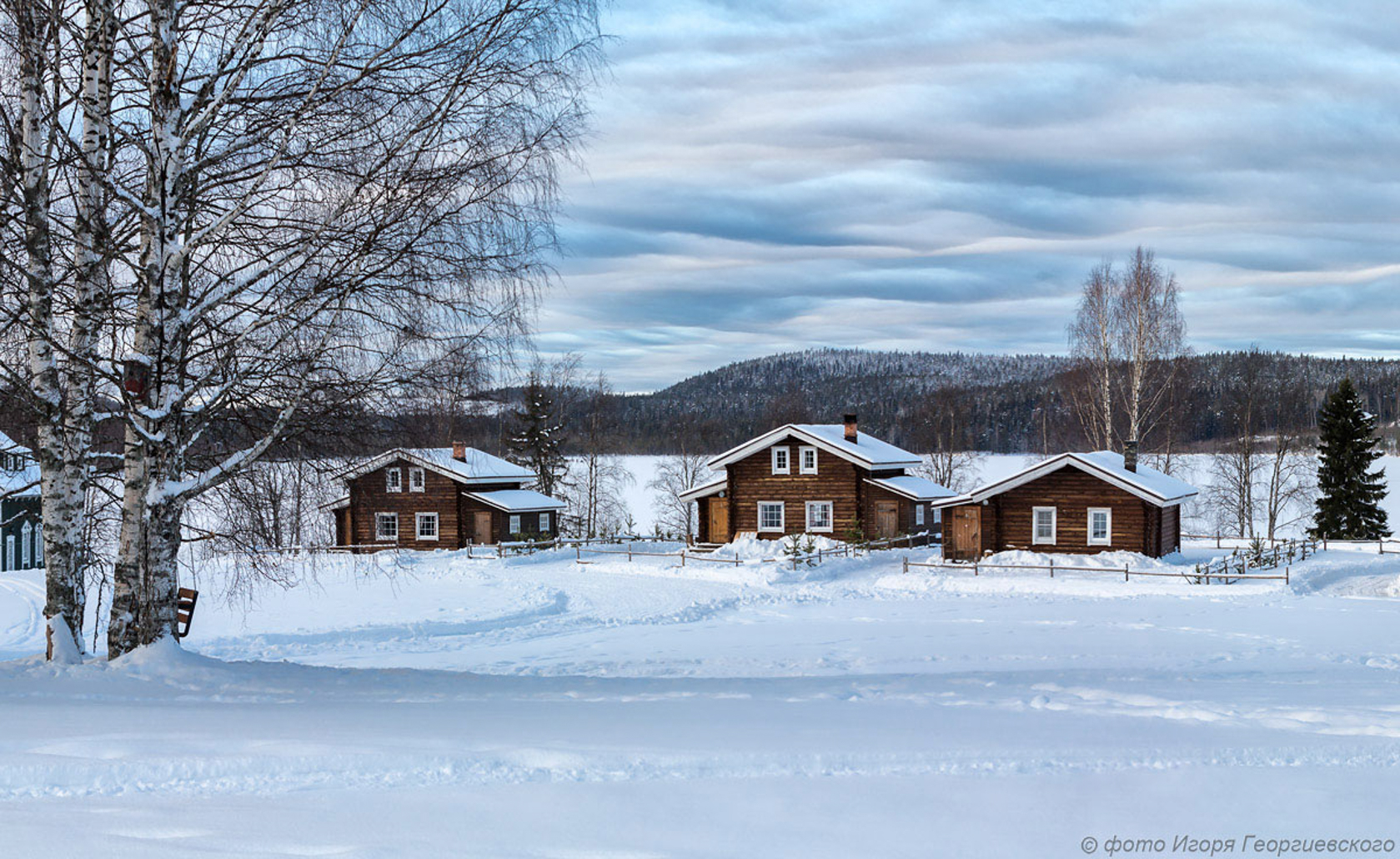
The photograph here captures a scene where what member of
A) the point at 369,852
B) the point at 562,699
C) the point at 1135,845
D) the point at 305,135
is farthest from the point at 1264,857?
the point at 305,135

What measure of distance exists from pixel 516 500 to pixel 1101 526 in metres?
26.2

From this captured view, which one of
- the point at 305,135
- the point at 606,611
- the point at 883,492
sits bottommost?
the point at 606,611

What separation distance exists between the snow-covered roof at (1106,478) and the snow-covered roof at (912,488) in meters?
5.81

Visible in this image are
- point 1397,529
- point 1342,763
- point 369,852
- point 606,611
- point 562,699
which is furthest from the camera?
point 1397,529

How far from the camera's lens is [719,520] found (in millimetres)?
48250

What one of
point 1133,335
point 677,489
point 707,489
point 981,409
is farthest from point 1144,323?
point 981,409

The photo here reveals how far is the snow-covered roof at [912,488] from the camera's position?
45375 mm

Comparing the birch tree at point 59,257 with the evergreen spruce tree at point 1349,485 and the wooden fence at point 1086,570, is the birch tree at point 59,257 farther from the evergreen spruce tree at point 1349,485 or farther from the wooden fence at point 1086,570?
the evergreen spruce tree at point 1349,485

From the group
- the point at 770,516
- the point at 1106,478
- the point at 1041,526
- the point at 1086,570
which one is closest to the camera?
the point at 1086,570

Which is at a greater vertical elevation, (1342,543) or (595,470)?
(595,470)

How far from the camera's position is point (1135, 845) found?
19.3 feet

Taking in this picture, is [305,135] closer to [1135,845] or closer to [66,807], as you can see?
[66,807]

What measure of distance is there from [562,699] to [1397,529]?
6666cm

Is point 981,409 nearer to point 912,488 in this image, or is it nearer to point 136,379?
point 912,488
